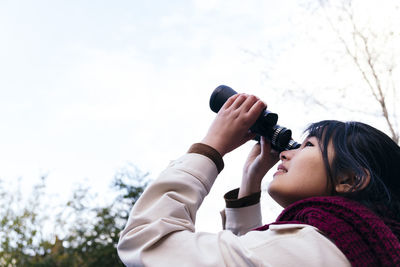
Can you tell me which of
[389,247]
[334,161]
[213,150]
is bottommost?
[389,247]

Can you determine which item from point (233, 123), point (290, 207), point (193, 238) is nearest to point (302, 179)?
point (290, 207)

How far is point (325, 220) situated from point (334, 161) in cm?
29

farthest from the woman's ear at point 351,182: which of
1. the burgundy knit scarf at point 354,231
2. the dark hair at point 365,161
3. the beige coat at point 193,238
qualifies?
the beige coat at point 193,238

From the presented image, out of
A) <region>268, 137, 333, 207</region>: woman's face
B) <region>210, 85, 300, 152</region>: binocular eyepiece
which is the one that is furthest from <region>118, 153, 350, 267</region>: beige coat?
<region>210, 85, 300, 152</region>: binocular eyepiece

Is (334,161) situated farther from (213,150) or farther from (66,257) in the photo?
(66,257)

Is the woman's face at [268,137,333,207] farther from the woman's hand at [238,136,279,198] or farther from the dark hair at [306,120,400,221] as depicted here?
the woman's hand at [238,136,279,198]

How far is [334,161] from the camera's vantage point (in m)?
1.21

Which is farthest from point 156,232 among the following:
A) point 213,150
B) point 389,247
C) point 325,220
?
point 389,247

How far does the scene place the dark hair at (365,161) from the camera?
1.15 meters

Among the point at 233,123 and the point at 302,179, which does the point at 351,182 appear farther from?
the point at 233,123

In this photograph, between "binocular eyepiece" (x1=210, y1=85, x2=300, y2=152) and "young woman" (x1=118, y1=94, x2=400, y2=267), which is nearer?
"young woman" (x1=118, y1=94, x2=400, y2=267)

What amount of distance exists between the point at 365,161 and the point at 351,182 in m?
0.08

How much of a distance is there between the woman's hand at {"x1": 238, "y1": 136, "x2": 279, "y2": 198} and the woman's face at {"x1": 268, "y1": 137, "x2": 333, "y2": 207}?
0.20 meters

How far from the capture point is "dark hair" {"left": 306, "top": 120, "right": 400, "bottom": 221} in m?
1.15
